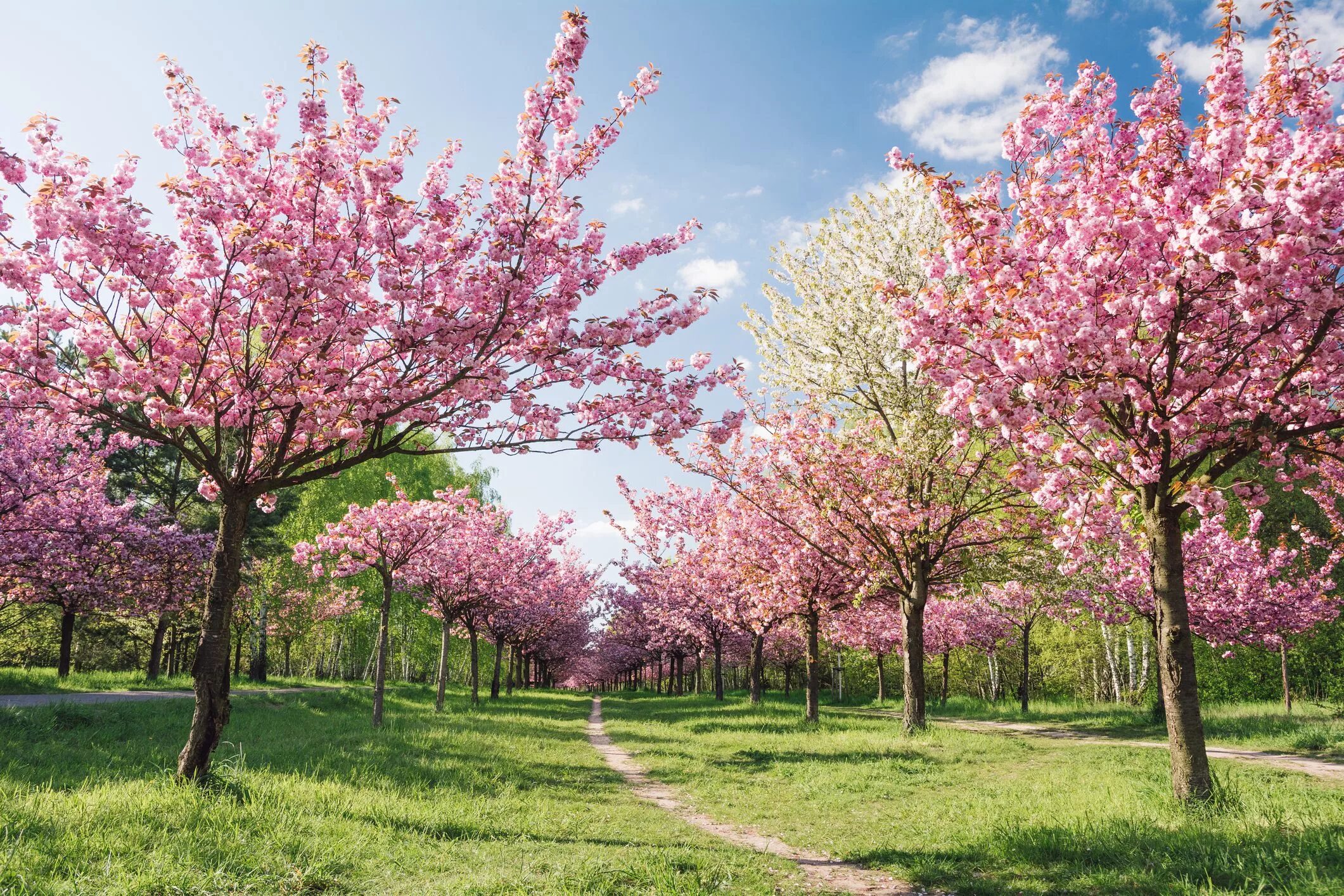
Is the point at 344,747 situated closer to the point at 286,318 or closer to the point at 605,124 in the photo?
Answer: the point at 286,318

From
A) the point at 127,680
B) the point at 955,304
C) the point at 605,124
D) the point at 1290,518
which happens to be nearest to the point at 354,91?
the point at 605,124

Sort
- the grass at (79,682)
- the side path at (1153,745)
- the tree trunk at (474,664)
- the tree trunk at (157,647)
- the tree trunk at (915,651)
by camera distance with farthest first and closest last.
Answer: the tree trunk at (157,647), the tree trunk at (474,664), the grass at (79,682), the tree trunk at (915,651), the side path at (1153,745)

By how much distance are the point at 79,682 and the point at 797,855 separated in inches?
969

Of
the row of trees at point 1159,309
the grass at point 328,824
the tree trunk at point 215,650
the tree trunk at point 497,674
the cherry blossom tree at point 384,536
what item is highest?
the row of trees at point 1159,309

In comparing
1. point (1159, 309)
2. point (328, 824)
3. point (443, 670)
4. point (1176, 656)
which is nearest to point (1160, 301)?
point (1159, 309)

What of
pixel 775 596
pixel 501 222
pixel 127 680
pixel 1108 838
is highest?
pixel 501 222

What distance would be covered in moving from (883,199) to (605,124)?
37.8 ft

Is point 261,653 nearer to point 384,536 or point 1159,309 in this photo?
point 384,536

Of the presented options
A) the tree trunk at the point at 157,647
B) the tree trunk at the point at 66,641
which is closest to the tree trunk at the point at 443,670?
the tree trunk at the point at 157,647

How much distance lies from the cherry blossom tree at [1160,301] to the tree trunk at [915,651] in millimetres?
7709

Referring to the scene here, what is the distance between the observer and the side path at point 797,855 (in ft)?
20.3

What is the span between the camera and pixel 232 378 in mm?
7824

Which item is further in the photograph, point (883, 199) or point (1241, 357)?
point (883, 199)

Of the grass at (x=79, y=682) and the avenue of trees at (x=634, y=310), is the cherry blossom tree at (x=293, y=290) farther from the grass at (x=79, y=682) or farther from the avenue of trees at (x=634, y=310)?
the grass at (x=79, y=682)
